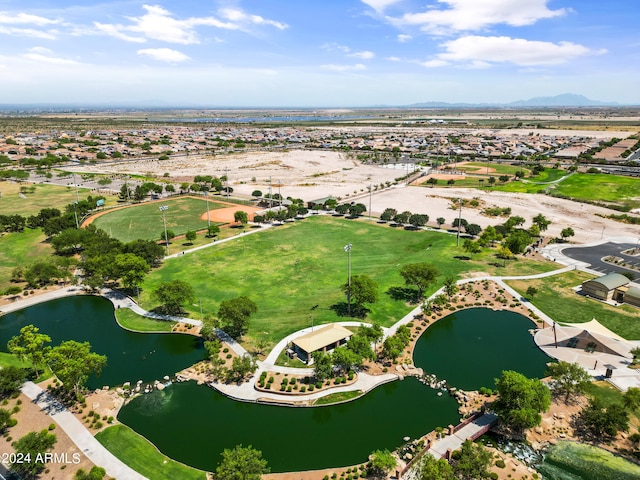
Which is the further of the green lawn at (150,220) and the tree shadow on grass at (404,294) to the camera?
the green lawn at (150,220)

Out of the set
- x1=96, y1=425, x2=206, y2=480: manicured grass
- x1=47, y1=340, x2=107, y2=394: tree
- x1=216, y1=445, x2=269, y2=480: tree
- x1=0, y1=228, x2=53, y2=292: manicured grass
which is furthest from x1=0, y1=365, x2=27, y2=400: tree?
x1=0, y1=228, x2=53, y2=292: manicured grass

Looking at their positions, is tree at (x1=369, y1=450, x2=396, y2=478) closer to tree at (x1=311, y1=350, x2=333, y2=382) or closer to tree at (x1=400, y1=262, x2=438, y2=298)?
tree at (x1=311, y1=350, x2=333, y2=382)

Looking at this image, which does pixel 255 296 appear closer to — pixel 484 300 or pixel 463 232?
pixel 484 300

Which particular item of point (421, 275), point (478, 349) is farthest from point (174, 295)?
point (478, 349)

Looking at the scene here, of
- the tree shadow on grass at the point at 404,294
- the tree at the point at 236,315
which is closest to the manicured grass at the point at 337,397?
the tree at the point at 236,315

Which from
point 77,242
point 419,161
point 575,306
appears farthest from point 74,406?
point 419,161

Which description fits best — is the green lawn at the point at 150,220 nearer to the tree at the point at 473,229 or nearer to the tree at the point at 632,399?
the tree at the point at 473,229
